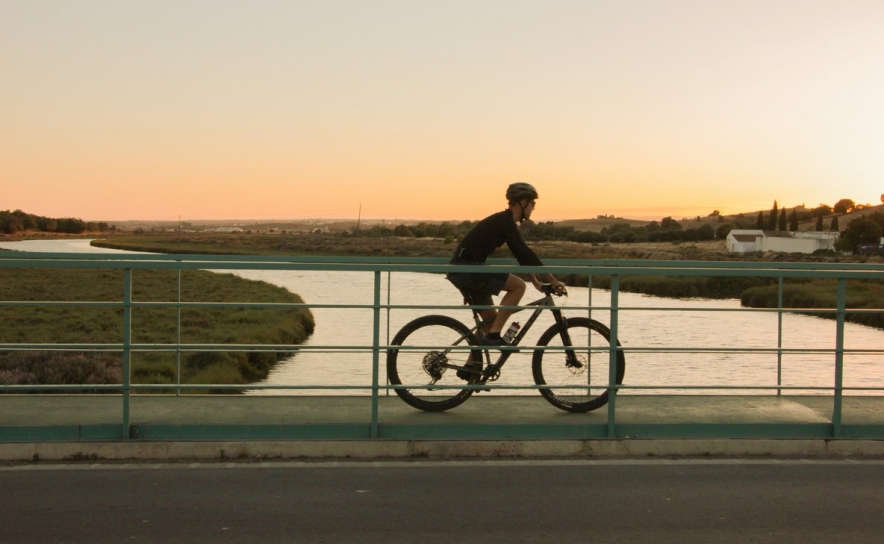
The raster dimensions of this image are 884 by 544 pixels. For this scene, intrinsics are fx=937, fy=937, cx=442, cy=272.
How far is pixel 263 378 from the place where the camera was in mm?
19172

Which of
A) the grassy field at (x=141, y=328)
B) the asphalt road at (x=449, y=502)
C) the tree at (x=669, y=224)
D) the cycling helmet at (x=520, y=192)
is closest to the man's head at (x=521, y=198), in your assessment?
the cycling helmet at (x=520, y=192)

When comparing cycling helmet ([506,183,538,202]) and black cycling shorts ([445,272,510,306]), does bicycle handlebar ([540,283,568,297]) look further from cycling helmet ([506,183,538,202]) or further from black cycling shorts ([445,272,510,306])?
Answer: cycling helmet ([506,183,538,202])

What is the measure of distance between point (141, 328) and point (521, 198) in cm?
2401

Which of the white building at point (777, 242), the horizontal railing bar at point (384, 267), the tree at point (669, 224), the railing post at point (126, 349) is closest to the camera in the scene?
the railing post at point (126, 349)

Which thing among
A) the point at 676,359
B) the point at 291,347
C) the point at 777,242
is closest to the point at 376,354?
the point at 291,347

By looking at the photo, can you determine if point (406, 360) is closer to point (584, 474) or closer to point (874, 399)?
point (584, 474)

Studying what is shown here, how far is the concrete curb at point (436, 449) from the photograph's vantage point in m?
6.57

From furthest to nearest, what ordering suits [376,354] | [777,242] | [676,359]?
[777,242] → [676,359] → [376,354]

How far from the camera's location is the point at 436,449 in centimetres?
680

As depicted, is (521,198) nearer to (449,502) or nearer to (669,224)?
(449,502)

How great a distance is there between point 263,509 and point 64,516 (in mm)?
1102

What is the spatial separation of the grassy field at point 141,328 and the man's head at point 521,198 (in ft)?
17.9

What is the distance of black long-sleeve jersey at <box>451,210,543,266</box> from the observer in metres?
7.69

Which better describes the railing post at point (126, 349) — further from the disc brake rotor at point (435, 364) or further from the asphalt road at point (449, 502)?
the disc brake rotor at point (435, 364)
